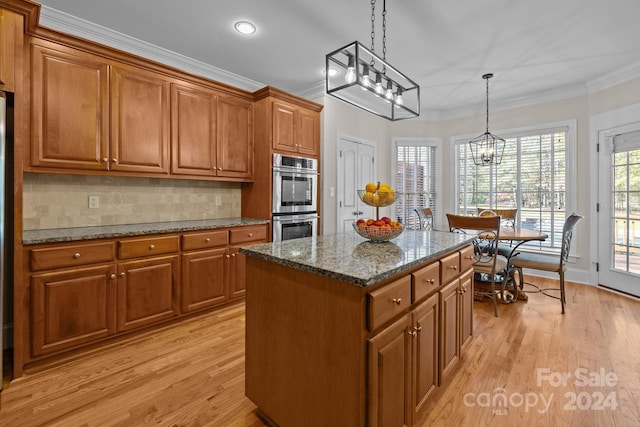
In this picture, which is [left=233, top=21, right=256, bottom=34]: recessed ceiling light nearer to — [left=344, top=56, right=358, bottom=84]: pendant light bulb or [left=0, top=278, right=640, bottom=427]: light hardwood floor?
[left=344, top=56, right=358, bottom=84]: pendant light bulb

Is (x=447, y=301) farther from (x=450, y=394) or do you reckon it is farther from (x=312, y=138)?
(x=312, y=138)

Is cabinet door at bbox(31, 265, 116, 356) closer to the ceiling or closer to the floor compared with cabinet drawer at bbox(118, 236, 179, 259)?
closer to the floor

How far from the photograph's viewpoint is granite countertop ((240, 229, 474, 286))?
3.86 feet

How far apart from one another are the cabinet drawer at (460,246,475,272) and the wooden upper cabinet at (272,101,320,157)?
231 cm

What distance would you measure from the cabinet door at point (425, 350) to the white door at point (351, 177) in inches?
104

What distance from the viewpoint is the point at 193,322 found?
2.79 meters

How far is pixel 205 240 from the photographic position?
2.85m

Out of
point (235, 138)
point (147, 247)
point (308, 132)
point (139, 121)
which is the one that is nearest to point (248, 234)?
point (147, 247)

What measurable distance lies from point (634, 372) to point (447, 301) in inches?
58.0

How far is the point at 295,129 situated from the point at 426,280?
272 centimetres

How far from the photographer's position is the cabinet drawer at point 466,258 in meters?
1.96

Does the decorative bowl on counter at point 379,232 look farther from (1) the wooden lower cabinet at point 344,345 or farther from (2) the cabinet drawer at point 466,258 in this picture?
(2) the cabinet drawer at point 466,258

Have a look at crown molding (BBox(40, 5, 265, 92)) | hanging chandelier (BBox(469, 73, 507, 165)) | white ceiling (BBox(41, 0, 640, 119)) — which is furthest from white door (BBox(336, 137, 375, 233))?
crown molding (BBox(40, 5, 265, 92))

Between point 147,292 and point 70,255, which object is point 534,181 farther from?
point 70,255
